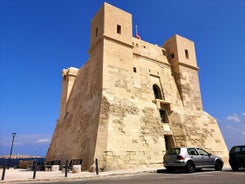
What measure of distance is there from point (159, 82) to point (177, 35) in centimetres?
542

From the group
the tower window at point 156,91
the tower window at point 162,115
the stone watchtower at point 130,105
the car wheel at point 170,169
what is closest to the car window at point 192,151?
the car wheel at point 170,169

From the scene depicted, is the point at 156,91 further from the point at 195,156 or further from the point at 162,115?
the point at 195,156

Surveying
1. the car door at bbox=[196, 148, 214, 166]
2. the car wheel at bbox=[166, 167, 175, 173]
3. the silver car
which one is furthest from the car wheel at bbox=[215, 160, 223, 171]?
the car wheel at bbox=[166, 167, 175, 173]

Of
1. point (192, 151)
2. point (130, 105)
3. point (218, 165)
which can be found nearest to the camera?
point (192, 151)

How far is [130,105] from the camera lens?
14.2 meters

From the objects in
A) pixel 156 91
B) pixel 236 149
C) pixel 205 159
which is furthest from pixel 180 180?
pixel 156 91

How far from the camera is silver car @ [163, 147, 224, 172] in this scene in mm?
9531

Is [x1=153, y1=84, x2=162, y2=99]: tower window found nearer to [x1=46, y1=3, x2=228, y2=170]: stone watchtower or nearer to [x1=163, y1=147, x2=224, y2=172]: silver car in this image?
[x1=46, y1=3, x2=228, y2=170]: stone watchtower

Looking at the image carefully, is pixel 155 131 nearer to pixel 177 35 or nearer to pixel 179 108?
pixel 179 108

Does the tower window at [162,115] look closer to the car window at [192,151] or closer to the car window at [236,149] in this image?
the car window at [192,151]

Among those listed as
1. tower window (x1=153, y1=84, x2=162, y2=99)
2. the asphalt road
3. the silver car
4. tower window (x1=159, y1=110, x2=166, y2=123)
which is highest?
tower window (x1=153, y1=84, x2=162, y2=99)

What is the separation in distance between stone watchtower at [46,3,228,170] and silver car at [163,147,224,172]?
305cm

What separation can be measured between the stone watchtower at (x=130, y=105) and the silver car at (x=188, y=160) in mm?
3050

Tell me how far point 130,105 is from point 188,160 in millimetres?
5705
